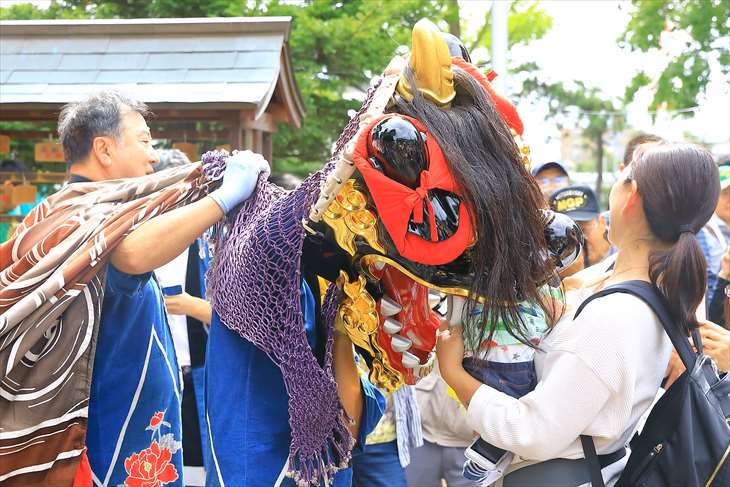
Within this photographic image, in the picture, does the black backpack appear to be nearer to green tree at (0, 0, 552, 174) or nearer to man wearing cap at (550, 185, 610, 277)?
man wearing cap at (550, 185, 610, 277)

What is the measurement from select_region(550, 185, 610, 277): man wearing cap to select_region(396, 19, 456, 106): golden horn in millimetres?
2462

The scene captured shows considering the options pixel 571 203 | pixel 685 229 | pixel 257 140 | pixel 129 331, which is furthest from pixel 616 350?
pixel 257 140

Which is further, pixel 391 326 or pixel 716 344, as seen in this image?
pixel 716 344

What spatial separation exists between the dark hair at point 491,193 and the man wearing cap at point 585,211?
2.36 meters

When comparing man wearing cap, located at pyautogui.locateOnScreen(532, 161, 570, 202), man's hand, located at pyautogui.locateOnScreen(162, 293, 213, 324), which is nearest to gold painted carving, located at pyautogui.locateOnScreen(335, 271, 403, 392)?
man's hand, located at pyautogui.locateOnScreen(162, 293, 213, 324)

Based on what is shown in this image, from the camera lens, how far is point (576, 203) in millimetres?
3916

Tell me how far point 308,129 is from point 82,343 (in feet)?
20.4

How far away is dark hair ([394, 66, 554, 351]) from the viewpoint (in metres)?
1.44

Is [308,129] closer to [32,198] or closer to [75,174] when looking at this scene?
[32,198]

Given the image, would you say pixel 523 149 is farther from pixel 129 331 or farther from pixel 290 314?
pixel 129 331

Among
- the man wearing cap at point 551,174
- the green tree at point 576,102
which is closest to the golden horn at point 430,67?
the man wearing cap at point 551,174

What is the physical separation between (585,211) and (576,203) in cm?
6

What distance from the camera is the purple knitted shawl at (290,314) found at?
5.34 ft

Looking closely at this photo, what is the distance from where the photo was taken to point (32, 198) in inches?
203
